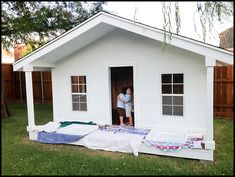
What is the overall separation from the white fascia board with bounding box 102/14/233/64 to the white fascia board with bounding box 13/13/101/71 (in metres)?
0.37

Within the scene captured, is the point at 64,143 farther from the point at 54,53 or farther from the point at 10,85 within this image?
the point at 10,85

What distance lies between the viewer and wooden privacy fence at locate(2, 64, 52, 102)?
15.2m

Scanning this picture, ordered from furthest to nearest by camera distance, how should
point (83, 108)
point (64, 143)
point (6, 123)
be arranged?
point (6, 123), point (83, 108), point (64, 143)

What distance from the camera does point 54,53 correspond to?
25.0 ft

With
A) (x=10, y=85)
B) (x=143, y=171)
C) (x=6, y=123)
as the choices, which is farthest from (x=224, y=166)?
(x=10, y=85)

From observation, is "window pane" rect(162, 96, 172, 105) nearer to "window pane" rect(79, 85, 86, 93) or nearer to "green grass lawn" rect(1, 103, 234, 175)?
"green grass lawn" rect(1, 103, 234, 175)

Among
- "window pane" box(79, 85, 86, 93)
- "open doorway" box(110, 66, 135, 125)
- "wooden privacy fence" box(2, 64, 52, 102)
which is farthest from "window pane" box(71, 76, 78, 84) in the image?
"wooden privacy fence" box(2, 64, 52, 102)

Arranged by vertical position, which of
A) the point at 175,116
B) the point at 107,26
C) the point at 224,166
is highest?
the point at 107,26

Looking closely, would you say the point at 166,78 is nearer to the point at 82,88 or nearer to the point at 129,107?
the point at 129,107

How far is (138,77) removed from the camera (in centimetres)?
734

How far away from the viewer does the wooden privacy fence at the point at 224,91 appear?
10234 mm

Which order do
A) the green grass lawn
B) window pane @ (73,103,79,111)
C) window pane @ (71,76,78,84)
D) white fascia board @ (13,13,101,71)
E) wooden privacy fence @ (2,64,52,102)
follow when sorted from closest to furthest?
the green grass lawn
white fascia board @ (13,13,101,71)
window pane @ (71,76,78,84)
window pane @ (73,103,79,111)
wooden privacy fence @ (2,64,52,102)

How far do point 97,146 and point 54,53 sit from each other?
311cm

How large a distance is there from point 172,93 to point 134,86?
1117mm
